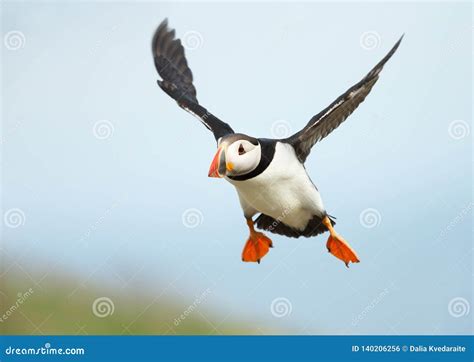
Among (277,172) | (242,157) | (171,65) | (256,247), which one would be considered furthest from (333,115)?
(171,65)

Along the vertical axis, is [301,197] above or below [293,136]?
below

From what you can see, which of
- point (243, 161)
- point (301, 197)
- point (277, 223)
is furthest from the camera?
point (277, 223)

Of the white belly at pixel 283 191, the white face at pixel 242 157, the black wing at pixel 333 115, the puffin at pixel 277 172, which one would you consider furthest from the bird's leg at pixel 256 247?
the white face at pixel 242 157

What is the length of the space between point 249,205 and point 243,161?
Answer: 60 cm

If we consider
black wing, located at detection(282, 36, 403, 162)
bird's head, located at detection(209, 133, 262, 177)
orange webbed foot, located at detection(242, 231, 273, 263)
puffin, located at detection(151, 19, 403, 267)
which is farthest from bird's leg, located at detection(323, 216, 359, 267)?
bird's head, located at detection(209, 133, 262, 177)

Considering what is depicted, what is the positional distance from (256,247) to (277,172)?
896mm

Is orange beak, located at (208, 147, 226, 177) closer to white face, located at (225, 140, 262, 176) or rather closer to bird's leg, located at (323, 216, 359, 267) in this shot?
white face, located at (225, 140, 262, 176)

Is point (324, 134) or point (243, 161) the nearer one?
point (243, 161)

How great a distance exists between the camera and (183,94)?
4957 mm

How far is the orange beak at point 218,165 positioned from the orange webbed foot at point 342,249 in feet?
3.82

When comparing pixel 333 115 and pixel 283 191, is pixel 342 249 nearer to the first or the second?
pixel 283 191

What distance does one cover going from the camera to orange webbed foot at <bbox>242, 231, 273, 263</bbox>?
4.96 metres
